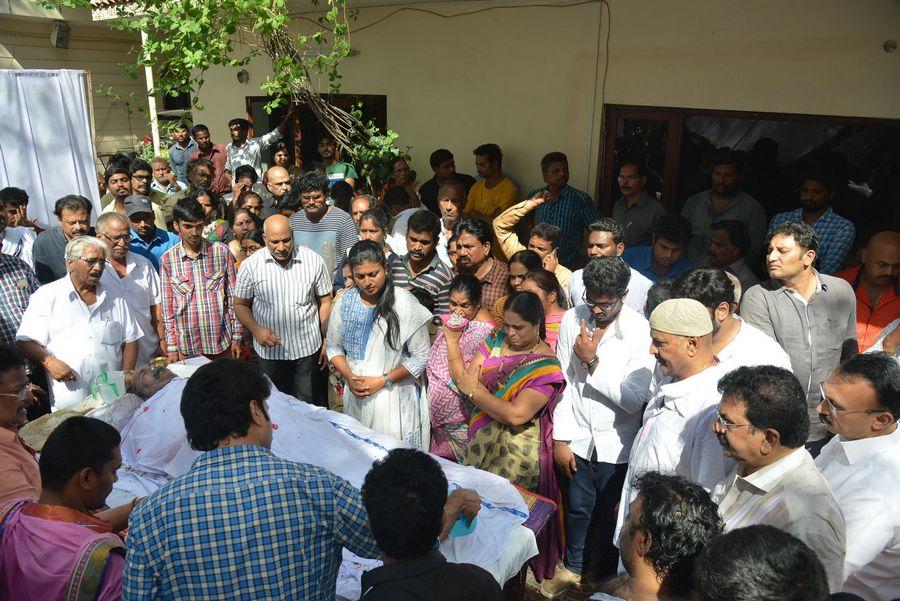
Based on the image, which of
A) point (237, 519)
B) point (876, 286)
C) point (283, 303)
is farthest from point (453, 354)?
point (876, 286)

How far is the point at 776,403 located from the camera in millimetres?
2287

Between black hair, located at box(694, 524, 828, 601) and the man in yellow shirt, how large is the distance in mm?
5162

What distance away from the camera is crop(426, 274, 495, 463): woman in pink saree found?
3910mm

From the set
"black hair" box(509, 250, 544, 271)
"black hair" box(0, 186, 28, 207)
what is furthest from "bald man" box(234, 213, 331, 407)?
"black hair" box(0, 186, 28, 207)

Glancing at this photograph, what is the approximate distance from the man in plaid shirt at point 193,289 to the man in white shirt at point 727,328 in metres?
3.28

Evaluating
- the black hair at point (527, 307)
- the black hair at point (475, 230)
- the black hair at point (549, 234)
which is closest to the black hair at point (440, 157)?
the black hair at point (475, 230)

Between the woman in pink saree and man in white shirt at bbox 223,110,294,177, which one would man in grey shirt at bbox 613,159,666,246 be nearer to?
the woman in pink saree

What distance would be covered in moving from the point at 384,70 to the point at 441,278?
4.34m

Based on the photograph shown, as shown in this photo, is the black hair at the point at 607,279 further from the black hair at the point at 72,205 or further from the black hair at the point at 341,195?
the black hair at the point at 341,195

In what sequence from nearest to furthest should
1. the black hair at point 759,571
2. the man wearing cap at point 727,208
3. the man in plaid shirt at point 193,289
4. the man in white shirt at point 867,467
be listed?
the black hair at point 759,571 < the man in white shirt at point 867,467 < the man in plaid shirt at point 193,289 < the man wearing cap at point 727,208

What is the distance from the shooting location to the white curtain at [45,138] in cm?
576

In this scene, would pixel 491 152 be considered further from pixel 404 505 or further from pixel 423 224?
pixel 404 505

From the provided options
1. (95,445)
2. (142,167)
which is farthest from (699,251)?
(142,167)

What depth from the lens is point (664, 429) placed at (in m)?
2.92
